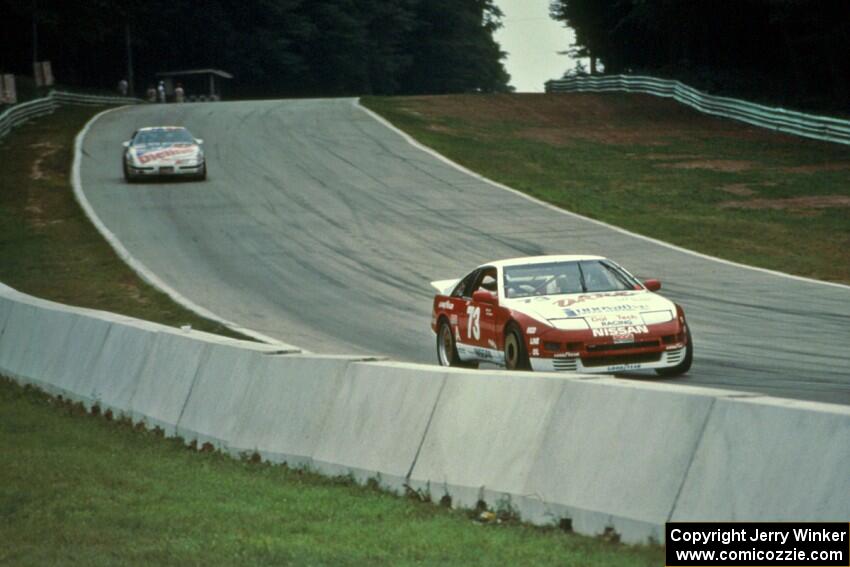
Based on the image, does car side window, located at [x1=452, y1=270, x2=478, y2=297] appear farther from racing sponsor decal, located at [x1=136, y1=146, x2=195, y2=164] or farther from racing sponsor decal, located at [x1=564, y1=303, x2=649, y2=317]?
racing sponsor decal, located at [x1=136, y1=146, x2=195, y2=164]

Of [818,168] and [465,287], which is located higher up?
[465,287]

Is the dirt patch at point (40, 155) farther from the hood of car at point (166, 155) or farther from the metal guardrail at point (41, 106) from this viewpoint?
the hood of car at point (166, 155)

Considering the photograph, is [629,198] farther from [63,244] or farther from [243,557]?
[243,557]

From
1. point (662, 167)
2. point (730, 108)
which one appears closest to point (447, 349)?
point (662, 167)

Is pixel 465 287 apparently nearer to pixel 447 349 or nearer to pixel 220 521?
pixel 447 349

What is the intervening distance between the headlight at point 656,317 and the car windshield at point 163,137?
27.4 metres

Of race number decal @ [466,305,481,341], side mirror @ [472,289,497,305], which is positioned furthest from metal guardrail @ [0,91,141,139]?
side mirror @ [472,289,497,305]

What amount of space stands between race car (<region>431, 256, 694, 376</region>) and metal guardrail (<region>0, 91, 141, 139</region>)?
35921mm

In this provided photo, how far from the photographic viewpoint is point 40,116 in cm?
5669

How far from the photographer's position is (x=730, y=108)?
182 ft

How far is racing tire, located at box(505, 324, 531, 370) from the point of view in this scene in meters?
15.0

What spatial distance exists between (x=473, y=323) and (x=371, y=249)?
1339 cm

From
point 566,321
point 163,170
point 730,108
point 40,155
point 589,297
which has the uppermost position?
point 589,297

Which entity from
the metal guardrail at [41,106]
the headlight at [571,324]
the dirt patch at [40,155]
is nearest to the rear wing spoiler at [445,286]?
the headlight at [571,324]
